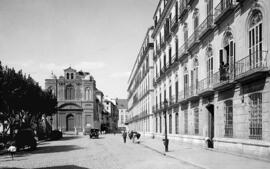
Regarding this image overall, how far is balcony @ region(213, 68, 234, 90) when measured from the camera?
18172mm

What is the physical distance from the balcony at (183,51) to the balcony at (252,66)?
440 inches

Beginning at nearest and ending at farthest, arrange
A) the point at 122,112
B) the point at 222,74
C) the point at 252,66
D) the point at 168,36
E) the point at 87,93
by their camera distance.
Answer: the point at 252,66 < the point at 222,74 < the point at 168,36 < the point at 87,93 < the point at 122,112

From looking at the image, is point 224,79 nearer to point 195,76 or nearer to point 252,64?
point 252,64

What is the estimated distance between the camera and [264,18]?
14922mm

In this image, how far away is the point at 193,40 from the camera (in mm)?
26531

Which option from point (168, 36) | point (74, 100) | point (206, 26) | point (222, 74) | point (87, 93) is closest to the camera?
point (222, 74)

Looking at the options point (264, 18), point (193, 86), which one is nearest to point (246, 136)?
point (264, 18)

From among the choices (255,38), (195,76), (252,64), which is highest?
(255,38)

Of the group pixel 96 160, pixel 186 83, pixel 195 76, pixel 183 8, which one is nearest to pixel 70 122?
pixel 186 83

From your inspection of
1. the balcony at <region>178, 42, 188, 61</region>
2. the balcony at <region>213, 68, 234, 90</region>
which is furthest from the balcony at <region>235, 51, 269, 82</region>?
the balcony at <region>178, 42, 188, 61</region>

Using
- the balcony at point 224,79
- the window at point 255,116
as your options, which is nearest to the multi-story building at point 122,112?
the balcony at point 224,79

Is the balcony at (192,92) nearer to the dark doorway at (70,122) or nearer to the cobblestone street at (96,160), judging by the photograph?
the cobblestone street at (96,160)

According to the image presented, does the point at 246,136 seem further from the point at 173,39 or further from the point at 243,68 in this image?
the point at 173,39

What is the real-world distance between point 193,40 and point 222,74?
7937 millimetres
